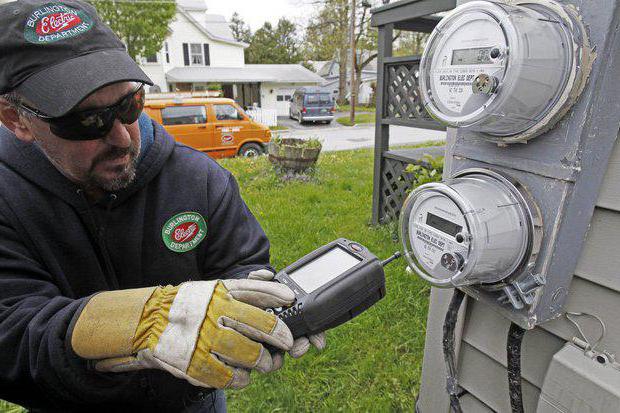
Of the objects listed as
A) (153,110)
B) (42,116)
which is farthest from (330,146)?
(42,116)

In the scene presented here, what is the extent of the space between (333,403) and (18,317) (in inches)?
68.9

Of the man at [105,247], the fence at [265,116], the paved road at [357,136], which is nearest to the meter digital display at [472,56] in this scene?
the man at [105,247]

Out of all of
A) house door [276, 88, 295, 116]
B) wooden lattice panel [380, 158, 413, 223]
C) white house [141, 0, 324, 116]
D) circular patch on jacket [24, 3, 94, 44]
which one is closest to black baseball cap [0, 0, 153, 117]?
circular patch on jacket [24, 3, 94, 44]

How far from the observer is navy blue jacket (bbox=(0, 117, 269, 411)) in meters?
1.04

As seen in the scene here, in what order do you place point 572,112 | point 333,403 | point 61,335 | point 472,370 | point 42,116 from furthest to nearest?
point 333,403
point 472,370
point 42,116
point 61,335
point 572,112

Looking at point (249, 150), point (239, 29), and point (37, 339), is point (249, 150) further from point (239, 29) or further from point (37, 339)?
point (239, 29)

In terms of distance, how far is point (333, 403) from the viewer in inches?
89.4

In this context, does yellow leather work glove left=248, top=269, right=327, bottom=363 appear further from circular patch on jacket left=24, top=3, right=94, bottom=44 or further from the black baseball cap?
circular patch on jacket left=24, top=3, right=94, bottom=44

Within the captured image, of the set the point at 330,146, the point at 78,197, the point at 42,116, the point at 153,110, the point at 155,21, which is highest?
the point at 155,21

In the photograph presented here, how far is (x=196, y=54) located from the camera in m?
25.5

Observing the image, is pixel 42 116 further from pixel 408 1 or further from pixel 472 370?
pixel 408 1

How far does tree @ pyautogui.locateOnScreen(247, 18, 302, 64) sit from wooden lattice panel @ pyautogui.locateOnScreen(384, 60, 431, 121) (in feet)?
124

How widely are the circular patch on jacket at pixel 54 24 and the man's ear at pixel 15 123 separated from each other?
9.5 inches

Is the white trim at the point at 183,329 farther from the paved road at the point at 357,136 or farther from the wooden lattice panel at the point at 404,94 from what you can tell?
the paved road at the point at 357,136
